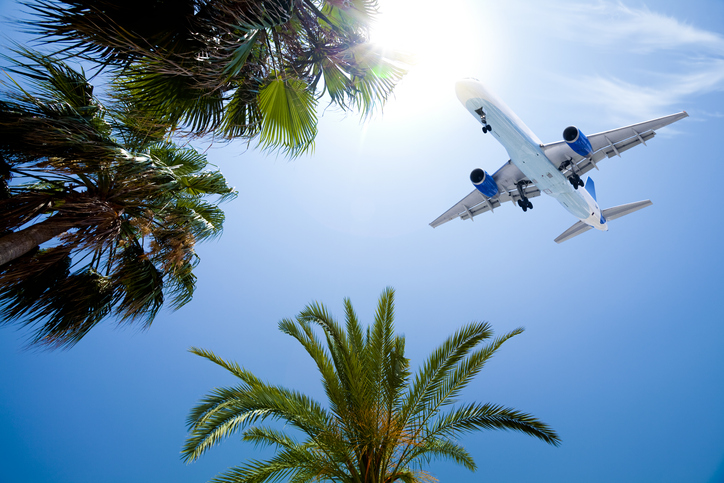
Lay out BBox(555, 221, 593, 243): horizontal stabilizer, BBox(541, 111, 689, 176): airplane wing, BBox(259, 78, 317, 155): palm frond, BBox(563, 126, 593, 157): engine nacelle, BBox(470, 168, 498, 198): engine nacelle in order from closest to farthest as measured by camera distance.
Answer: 1. BBox(259, 78, 317, 155): palm frond
2. BBox(563, 126, 593, 157): engine nacelle
3. BBox(541, 111, 689, 176): airplane wing
4. BBox(470, 168, 498, 198): engine nacelle
5. BBox(555, 221, 593, 243): horizontal stabilizer

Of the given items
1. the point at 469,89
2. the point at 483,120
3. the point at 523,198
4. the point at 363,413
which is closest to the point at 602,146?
the point at 523,198

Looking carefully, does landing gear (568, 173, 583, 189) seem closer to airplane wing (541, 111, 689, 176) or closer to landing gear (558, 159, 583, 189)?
landing gear (558, 159, 583, 189)

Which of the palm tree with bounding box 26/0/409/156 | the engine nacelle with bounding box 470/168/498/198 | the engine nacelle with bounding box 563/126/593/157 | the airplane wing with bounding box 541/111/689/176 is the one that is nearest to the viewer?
the palm tree with bounding box 26/0/409/156

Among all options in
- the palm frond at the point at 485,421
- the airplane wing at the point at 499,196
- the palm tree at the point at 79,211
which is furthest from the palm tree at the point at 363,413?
the airplane wing at the point at 499,196

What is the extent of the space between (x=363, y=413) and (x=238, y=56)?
5944 mm

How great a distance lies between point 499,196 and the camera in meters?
22.6

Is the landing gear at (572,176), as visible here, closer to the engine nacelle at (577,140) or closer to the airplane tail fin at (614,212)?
the engine nacelle at (577,140)

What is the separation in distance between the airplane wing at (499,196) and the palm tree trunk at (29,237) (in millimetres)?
19165

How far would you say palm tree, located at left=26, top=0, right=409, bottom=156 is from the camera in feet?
12.0

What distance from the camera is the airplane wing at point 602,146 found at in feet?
59.5

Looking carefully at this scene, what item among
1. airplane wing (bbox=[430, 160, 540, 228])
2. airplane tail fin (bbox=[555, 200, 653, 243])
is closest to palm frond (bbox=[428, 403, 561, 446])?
airplane wing (bbox=[430, 160, 540, 228])

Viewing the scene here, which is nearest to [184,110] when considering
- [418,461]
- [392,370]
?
[392,370]

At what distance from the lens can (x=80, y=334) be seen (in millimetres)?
5473

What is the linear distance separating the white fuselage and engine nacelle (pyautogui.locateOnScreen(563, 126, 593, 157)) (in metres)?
1.18
